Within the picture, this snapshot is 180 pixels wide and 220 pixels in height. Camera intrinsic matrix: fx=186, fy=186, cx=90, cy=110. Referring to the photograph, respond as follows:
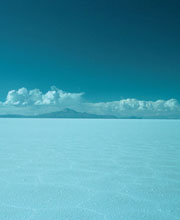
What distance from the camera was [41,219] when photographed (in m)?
2.38

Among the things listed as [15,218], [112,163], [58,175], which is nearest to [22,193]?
[15,218]

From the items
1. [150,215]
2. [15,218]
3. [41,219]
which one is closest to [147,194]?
[150,215]

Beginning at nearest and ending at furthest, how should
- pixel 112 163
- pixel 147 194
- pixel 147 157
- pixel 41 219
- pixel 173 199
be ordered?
pixel 41 219
pixel 173 199
pixel 147 194
pixel 112 163
pixel 147 157

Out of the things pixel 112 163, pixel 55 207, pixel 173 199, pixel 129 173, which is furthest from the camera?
pixel 112 163

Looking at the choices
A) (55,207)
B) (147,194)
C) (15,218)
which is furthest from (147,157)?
(15,218)

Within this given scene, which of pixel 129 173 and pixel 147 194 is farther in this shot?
pixel 129 173

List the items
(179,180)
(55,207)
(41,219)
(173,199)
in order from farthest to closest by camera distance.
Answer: (179,180) < (173,199) < (55,207) < (41,219)

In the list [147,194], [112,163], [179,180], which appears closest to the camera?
[147,194]

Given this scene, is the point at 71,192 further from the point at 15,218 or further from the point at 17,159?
the point at 17,159

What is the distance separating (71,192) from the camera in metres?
3.22

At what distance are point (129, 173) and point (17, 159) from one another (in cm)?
320

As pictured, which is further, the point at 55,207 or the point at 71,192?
the point at 71,192

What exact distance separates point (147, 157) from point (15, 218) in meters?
4.40

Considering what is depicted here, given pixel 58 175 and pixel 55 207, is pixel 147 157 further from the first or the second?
pixel 55 207
